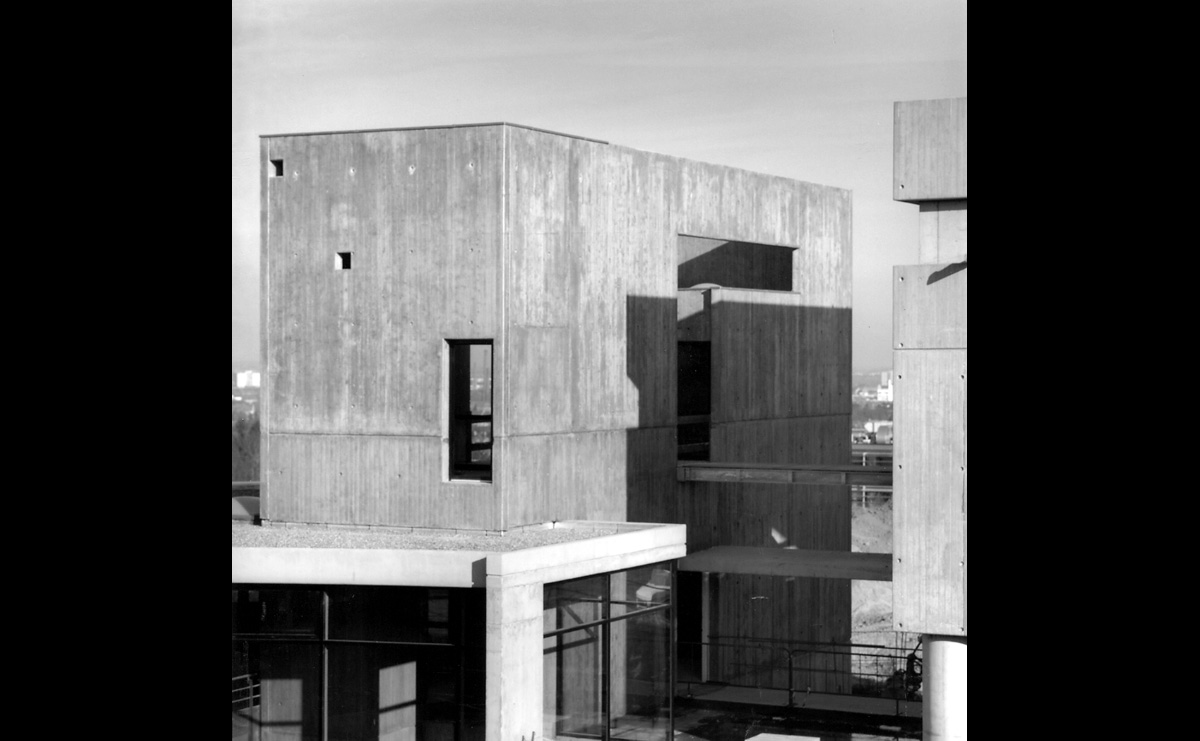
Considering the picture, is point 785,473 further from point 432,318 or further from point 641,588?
point 432,318

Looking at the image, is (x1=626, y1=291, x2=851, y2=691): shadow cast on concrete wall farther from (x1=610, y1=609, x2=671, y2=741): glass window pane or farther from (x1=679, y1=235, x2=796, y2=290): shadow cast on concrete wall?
(x1=610, y1=609, x2=671, y2=741): glass window pane

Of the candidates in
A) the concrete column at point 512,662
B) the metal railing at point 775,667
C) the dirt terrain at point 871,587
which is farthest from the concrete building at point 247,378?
the concrete column at point 512,662

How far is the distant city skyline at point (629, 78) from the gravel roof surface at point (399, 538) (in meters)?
3.05

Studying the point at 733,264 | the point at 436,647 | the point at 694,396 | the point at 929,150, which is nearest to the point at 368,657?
the point at 436,647

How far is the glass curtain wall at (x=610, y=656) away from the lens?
1567cm

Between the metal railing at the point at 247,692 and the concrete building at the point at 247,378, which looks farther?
the concrete building at the point at 247,378

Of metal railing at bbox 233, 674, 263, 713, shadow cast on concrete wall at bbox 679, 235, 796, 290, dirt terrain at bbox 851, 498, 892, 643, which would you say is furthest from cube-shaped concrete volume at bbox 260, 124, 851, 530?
dirt terrain at bbox 851, 498, 892, 643

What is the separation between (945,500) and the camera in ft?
48.7

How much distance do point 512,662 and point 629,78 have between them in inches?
979

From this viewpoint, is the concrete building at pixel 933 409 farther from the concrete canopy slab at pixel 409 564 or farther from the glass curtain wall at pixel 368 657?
the glass curtain wall at pixel 368 657

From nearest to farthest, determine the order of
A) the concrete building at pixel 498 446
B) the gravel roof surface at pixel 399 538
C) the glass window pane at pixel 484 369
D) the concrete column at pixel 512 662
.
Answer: the concrete column at pixel 512 662 → the concrete building at pixel 498 446 → the gravel roof surface at pixel 399 538 → the glass window pane at pixel 484 369
